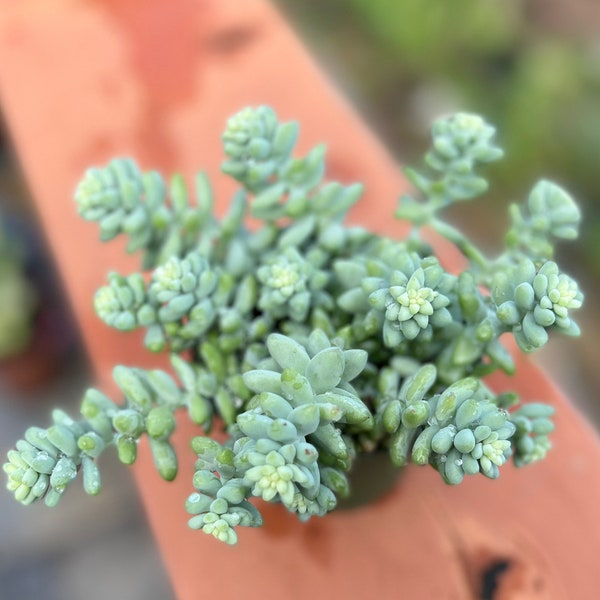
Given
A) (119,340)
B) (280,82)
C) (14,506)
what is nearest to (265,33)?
(280,82)

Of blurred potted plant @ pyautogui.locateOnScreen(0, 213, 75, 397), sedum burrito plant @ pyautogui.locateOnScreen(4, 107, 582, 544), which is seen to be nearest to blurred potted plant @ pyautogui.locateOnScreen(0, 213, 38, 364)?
blurred potted plant @ pyautogui.locateOnScreen(0, 213, 75, 397)

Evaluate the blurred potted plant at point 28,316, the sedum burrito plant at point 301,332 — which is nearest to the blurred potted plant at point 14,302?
the blurred potted plant at point 28,316

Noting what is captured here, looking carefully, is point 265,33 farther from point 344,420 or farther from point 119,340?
point 344,420

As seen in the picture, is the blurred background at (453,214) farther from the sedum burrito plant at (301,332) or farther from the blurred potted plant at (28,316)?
the sedum burrito plant at (301,332)

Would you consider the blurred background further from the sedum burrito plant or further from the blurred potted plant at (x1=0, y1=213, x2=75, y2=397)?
the sedum burrito plant

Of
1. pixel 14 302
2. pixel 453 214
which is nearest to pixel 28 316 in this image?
pixel 14 302

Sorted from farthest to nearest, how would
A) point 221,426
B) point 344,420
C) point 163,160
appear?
point 163,160
point 221,426
point 344,420

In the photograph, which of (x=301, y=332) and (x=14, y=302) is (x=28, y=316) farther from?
(x=301, y=332)
